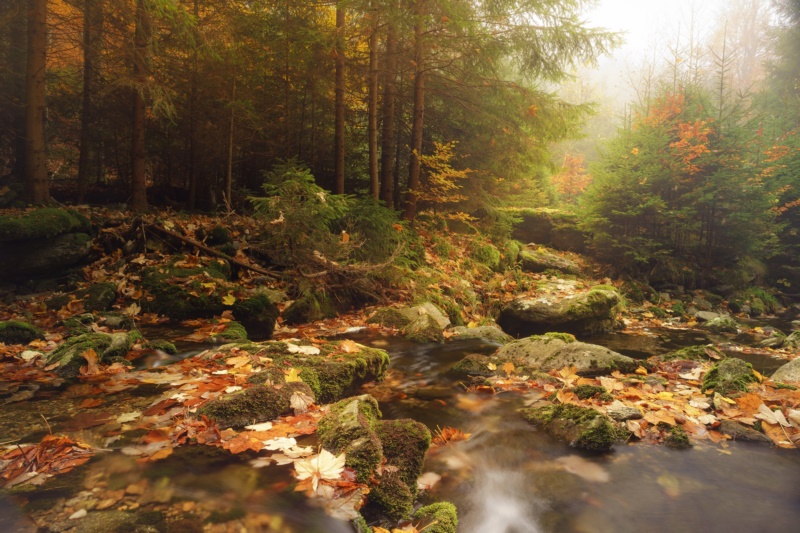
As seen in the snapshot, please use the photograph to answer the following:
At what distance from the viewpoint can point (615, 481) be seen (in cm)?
267

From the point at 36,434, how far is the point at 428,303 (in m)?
6.14

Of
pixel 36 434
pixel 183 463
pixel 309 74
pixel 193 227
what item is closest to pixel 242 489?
pixel 183 463

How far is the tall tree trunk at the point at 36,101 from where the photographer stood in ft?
27.7

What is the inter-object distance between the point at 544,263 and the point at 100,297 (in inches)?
468

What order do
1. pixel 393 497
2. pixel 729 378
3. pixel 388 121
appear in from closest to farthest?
pixel 393 497
pixel 729 378
pixel 388 121

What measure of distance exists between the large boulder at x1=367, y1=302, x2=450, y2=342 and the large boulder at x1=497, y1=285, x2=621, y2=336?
2546mm

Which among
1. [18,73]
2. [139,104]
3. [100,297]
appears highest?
[18,73]

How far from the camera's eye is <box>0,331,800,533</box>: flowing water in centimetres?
187

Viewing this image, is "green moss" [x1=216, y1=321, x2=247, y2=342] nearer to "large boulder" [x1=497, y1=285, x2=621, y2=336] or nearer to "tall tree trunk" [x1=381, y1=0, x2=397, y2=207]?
"tall tree trunk" [x1=381, y1=0, x2=397, y2=207]

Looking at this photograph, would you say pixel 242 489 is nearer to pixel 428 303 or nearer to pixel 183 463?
pixel 183 463

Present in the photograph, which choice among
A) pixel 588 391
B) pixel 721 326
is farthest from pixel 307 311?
pixel 721 326

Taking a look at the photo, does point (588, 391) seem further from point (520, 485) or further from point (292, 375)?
point (292, 375)

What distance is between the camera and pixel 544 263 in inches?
528

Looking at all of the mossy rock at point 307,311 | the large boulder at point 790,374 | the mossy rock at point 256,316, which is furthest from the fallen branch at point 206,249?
the large boulder at point 790,374
